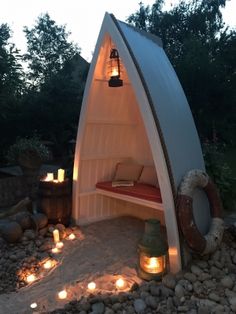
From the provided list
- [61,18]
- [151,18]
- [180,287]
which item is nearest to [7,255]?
[180,287]

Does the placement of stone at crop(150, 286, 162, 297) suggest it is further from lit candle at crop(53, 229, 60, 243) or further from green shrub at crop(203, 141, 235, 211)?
green shrub at crop(203, 141, 235, 211)

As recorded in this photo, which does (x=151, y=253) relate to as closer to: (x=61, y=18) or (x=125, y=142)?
(x=125, y=142)

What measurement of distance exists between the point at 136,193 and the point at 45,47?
1852cm

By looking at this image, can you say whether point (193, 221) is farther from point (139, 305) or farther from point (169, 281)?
point (139, 305)

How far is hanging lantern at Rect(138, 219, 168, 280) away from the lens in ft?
10.1

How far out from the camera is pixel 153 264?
3092 mm

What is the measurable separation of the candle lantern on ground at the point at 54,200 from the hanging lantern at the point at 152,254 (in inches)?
65.0

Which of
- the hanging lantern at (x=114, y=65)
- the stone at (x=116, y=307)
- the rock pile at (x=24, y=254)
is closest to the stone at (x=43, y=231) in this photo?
the rock pile at (x=24, y=254)

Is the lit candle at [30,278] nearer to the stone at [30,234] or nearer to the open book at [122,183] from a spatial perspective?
the stone at [30,234]

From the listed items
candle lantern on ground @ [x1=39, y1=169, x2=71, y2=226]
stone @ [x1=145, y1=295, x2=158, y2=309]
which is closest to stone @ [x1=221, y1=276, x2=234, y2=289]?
stone @ [x1=145, y1=295, x2=158, y2=309]

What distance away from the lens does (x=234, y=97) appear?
38.4 feet

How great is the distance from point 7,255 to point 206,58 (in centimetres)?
1065

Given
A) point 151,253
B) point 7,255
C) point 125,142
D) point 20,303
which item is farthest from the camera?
point 125,142

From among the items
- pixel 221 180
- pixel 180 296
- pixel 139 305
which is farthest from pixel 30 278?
pixel 221 180
